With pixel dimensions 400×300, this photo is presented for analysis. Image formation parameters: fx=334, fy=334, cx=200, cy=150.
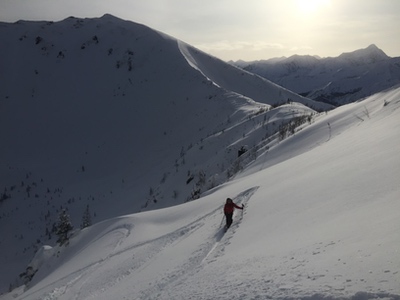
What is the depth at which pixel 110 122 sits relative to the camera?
4094 cm

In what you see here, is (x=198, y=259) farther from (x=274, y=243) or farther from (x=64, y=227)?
(x=64, y=227)

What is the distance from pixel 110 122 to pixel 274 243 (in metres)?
38.1

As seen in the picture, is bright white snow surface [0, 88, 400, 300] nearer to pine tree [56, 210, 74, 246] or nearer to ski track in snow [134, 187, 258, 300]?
ski track in snow [134, 187, 258, 300]

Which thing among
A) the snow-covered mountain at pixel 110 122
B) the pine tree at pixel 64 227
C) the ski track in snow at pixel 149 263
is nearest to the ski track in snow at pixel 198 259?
the ski track in snow at pixel 149 263

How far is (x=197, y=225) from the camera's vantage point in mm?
8812

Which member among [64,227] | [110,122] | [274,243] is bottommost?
[274,243]

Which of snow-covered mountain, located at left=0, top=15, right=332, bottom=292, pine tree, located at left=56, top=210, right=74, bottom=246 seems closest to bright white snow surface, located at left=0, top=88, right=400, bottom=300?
pine tree, located at left=56, top=210, right=74, bottom=246

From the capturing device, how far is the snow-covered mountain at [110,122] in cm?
2030

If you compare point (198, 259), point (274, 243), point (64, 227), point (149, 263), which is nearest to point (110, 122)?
point (64, 227)

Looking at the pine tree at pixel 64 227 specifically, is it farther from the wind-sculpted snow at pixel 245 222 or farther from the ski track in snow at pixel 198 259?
the ski track in snow at pixel 198 259

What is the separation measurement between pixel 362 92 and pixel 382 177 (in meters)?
213

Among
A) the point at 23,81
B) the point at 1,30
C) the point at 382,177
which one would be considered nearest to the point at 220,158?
the point at 382,177

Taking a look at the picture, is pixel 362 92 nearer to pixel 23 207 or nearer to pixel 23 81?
pixel 23 81

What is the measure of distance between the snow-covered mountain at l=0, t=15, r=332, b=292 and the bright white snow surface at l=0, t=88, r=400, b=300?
508 cm
